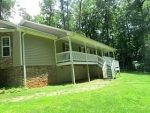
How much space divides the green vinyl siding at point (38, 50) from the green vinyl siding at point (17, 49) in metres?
0.58

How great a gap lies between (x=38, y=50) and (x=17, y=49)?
197 centimetres

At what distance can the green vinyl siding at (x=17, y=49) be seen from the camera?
13.9 meters

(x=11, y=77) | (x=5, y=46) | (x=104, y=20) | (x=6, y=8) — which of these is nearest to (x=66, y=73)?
(x=11, y=77)

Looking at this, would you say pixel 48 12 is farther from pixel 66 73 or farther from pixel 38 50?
pixel 38 50

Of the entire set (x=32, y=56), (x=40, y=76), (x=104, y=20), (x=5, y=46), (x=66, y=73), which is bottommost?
(x=40, y=76)

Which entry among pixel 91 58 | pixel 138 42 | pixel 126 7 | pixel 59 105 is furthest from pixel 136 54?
pixel 59 105

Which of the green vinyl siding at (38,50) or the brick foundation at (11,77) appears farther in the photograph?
the green vinyl siding at (38,50)

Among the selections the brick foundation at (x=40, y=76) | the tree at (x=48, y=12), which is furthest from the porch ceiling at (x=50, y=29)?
the tree at (x=48, y=12)

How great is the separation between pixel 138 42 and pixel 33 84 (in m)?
28.6

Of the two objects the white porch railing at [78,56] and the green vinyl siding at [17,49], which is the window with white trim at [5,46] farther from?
the white porch railing at [78,56]

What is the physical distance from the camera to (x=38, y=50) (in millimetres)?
15617

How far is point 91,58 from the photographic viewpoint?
67.7 feet

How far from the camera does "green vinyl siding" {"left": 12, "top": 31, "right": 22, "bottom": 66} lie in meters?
13.9

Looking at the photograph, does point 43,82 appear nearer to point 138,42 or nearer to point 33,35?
point 33,35
